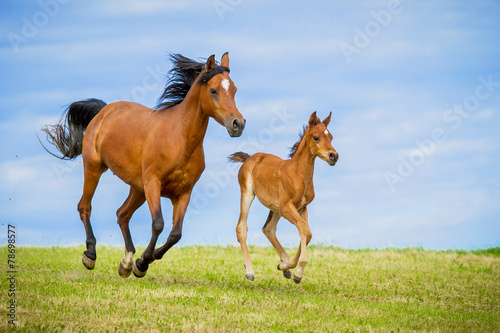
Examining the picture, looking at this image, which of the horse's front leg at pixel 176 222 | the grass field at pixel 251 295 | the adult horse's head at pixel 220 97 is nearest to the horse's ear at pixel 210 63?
the adult horse's head at pixel 220 97

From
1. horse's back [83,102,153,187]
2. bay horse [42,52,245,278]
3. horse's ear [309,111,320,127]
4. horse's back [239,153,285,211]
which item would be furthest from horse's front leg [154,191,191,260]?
horse's ear [309,111,320,127]

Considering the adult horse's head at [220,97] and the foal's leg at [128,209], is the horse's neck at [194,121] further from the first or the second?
the foal's leg at [128,209]

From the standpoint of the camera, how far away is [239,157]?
11930 mm

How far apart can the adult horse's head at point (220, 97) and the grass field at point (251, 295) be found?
8.43ft

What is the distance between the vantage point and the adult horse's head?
28.2ft

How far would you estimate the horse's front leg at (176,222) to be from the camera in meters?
9.19

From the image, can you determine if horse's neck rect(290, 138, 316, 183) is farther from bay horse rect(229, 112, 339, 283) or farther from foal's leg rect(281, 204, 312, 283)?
foal's leg rect(281, 204, 312, 283)

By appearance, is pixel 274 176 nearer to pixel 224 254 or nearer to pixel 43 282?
pixel 43 282

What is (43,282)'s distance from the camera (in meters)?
10.1

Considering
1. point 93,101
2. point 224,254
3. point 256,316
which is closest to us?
point 256,316

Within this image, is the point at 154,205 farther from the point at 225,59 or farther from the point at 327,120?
the point at 327,120

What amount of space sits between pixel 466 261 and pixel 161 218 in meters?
9.97

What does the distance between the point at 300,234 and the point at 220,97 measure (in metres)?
2.71

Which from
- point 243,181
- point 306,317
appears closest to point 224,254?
point 243,181
